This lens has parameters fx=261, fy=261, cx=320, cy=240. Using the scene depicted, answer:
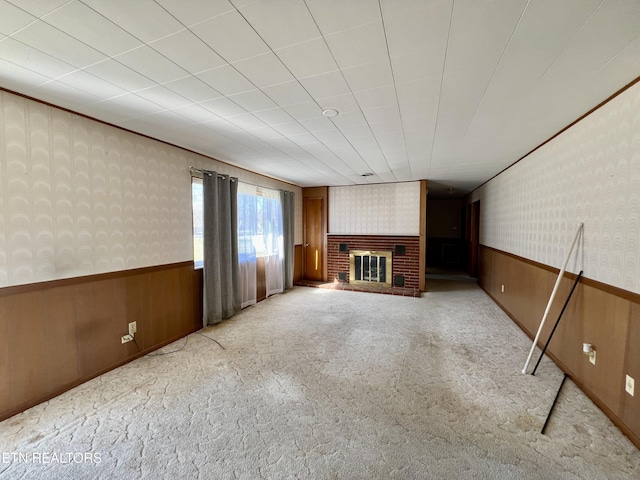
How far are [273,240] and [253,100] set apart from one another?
11.2 ft

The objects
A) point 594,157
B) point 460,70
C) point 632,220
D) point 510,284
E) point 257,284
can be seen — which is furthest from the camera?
point 257,284

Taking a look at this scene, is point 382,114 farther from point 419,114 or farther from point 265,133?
point 265,133

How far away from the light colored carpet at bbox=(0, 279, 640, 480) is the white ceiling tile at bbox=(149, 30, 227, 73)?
230 centimetres

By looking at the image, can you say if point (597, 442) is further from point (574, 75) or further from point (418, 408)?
point (574, 75)

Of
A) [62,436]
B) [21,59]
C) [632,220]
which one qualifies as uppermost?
[21,59]

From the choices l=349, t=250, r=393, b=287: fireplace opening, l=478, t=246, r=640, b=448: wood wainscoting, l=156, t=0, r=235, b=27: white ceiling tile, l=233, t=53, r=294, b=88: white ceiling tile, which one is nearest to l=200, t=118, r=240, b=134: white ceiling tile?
l=233, t=53, r=294, b=88: white ceiling tile

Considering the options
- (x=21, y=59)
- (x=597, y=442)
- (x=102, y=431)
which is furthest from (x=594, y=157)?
(x=102, y=431)

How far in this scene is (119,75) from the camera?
64.8 inches

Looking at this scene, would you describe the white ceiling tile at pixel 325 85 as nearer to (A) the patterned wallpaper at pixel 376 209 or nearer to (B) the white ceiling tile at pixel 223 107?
(B) the white ceiling tile at pixel 223 107

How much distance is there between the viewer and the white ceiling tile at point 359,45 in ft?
4.20

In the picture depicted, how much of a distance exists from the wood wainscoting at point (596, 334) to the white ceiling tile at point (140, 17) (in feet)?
10.1

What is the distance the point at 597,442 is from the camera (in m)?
1.63

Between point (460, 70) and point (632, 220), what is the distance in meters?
1.52

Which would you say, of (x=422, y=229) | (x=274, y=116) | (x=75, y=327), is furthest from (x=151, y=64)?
(x=422, y=229)
